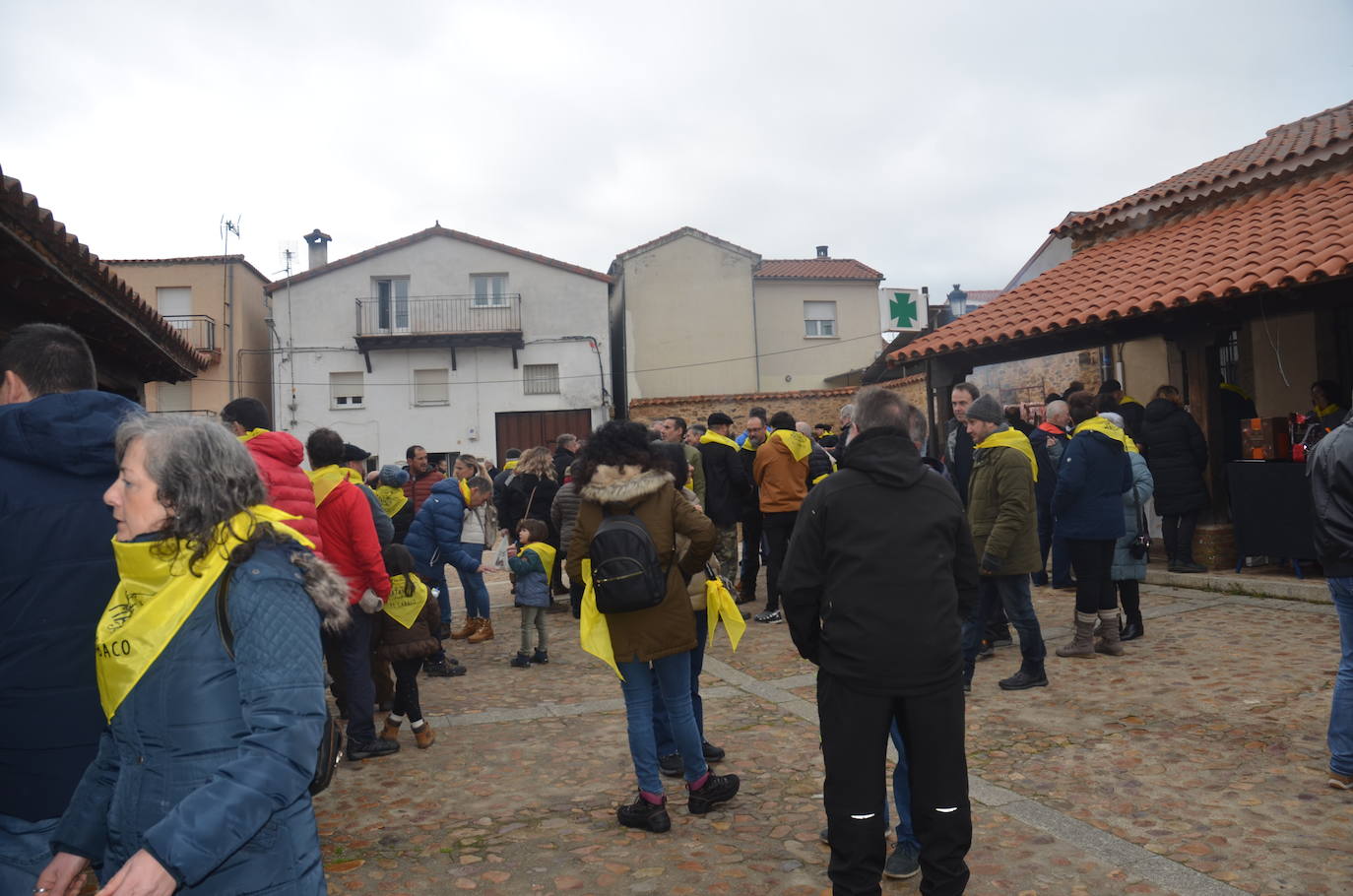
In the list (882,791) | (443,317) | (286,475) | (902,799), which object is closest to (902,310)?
(443,317)

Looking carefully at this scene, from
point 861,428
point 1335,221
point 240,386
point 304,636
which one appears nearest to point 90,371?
point 304,636

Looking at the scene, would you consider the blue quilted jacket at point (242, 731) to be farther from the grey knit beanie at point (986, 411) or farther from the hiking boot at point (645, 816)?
the grey knit beanie at point (986, 411)

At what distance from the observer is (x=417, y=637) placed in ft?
19.1

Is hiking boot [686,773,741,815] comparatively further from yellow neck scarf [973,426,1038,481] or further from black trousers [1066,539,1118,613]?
black trousers [1066,539,1118,613]

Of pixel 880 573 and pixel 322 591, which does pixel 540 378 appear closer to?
pixel 880 573

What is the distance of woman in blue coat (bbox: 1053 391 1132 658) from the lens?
21.4 feet

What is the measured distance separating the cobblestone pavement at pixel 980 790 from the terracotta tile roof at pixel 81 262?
10.7ft

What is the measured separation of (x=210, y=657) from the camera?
Answer: 1873 millimetres

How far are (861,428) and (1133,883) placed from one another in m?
2.01

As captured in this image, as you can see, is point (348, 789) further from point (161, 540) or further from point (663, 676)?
point (161, 540)

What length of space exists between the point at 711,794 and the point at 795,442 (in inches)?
195

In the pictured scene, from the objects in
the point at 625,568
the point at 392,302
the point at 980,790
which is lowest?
the point at 980,790

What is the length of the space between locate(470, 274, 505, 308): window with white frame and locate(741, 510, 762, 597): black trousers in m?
22.5

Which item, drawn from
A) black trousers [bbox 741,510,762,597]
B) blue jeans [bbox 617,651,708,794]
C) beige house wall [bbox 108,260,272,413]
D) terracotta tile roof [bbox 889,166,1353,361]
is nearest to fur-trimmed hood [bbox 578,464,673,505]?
blue jeans [bbox 617,651,708,794]
